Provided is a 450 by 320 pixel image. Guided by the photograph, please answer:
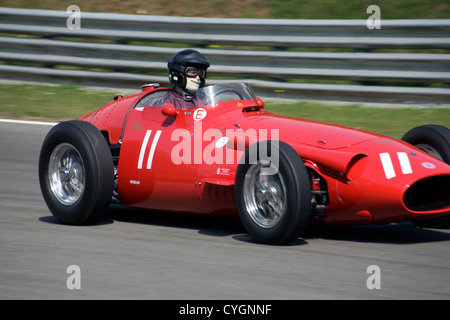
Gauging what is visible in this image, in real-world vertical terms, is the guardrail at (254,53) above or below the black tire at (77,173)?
above

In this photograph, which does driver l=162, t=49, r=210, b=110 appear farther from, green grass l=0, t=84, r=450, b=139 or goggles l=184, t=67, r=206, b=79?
green grass l=0, t=84, r=450, b=139

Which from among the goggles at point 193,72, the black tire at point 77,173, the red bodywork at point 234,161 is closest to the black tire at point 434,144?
the red bodywork at point 234,161

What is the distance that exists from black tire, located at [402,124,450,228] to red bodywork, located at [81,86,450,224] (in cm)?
44

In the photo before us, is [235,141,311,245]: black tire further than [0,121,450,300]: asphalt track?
Yes

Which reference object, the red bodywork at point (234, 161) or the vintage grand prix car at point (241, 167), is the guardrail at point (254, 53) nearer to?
the vintage grand prix car at point (241, 167)

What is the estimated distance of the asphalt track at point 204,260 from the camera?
14.0ft

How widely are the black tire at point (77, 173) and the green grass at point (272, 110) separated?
14.5ft

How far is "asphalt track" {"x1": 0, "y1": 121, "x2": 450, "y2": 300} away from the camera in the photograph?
4270 mm

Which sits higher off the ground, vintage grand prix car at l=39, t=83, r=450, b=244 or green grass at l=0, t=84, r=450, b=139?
green grass at l=0, t=84, r=450, b=139

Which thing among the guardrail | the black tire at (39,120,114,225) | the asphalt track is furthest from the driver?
the guardrail

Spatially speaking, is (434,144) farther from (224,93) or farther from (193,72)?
(193,72)

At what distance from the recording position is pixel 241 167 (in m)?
5.38
